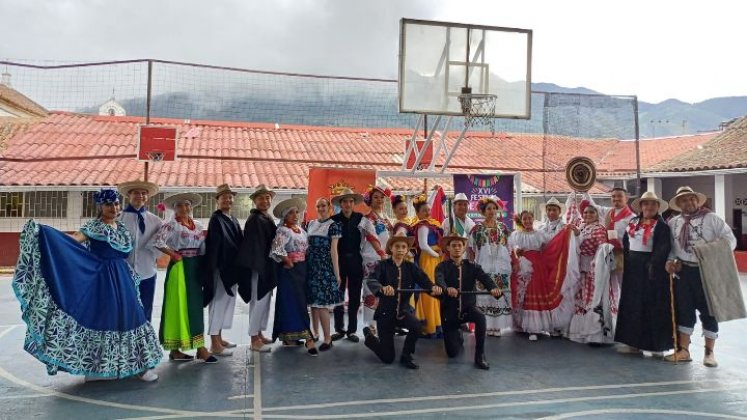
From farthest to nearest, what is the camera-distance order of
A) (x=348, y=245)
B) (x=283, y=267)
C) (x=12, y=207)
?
(x=12, y=207), (x=348, y=245), (x=283, y=267)

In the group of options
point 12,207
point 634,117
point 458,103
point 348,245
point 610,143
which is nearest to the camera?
point 348,245

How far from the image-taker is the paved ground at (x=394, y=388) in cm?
381

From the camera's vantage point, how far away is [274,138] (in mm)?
16203

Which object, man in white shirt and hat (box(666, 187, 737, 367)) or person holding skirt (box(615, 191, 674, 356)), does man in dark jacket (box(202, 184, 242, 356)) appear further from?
man in white shirt and hat (box(666, 187, 737, 367))

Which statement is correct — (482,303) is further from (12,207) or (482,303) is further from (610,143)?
(12,207)

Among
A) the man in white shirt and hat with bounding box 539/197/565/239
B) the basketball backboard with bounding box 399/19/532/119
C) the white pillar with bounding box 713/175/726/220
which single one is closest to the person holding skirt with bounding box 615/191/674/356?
the man in white shirt and hat with bounding box 539/197/565/239

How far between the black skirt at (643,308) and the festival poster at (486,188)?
323 centimetres

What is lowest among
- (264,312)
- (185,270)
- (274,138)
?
(264,312)

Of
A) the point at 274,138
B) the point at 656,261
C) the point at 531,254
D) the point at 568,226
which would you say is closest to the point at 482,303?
the point at 531,254

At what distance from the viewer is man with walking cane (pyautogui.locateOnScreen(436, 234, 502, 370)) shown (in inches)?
197

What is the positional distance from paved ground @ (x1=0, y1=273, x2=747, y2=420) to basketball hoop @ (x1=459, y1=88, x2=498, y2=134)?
11.8 feet

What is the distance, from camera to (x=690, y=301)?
514 cm

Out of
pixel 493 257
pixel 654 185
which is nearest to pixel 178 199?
pixel 493 257

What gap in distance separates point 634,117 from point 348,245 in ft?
17.2
